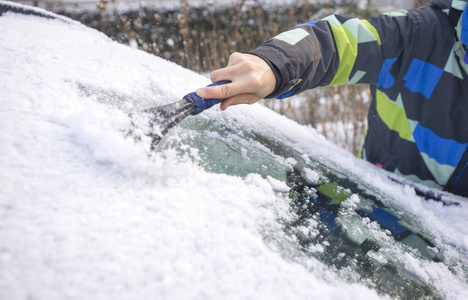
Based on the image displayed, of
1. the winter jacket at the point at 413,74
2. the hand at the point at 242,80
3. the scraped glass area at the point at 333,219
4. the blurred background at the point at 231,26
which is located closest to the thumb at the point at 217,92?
the hand at the point at 242,80

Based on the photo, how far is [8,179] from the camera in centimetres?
45

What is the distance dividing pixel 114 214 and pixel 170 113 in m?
0.29

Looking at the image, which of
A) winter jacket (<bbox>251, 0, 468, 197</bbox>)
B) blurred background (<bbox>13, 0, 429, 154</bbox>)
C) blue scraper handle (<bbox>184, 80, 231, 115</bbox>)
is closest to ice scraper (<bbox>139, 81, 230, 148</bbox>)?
blue scraper handle (<bbox>184, 80, 231, 115</bbox>)

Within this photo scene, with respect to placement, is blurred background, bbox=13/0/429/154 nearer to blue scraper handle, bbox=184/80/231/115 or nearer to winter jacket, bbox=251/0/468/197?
winter jacket, bbox=251/0/468/197

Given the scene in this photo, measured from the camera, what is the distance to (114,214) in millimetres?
463

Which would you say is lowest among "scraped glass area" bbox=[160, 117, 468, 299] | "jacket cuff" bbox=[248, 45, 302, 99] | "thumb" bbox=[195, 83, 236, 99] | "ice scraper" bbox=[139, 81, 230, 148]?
"scraped glass area" bbox=[160, 117, 468, 299]

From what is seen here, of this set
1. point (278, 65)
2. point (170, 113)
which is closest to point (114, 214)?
point (170, 113)

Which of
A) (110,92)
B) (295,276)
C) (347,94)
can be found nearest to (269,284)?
(295,276)

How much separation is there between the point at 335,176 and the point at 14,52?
106 centimetres

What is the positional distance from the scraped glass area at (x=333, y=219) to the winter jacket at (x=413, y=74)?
37cm

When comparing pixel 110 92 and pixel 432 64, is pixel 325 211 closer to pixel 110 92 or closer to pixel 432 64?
pixel 110 92

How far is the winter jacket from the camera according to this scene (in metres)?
1.16

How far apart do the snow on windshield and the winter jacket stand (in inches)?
26.1

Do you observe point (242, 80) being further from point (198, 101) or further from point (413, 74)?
point (413, 74)
